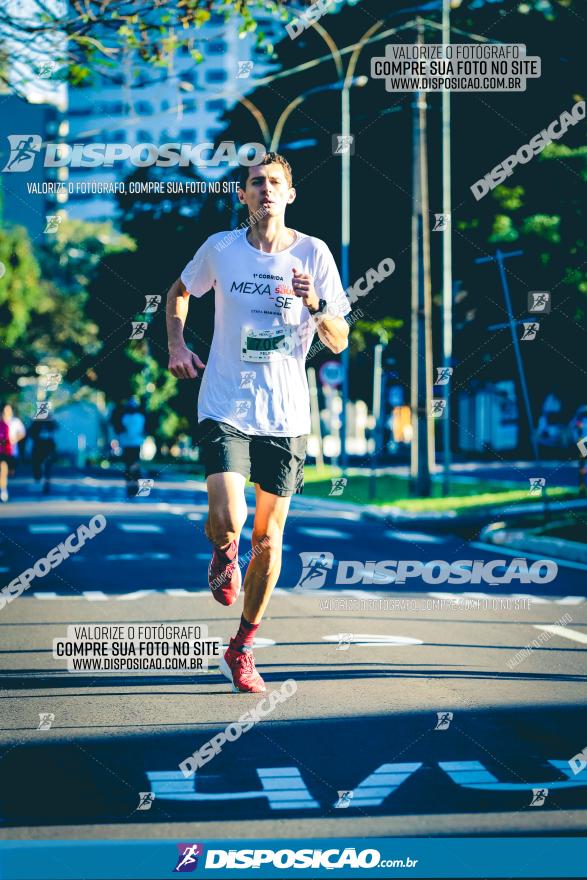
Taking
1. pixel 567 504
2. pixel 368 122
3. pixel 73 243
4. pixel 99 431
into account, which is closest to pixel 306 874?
pixel 567 504

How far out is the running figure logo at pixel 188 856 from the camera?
393 centimetres

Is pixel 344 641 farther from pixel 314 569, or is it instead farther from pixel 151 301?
pixel 151 301

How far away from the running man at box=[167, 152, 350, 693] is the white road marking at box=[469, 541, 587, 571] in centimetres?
809

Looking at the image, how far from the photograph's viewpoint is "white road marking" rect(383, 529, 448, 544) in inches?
717

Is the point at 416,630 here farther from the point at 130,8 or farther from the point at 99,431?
the point at 99,431

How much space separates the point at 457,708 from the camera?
664 centimetres

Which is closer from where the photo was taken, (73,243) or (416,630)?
(416,630)

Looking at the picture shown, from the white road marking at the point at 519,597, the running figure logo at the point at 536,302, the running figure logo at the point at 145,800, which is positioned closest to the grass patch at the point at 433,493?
the running figure logo at the point at 536,302

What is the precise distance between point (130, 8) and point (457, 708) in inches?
330

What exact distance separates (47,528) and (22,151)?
7.66 m

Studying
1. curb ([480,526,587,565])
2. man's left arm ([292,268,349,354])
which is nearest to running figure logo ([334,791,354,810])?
man's left arm ([292,268,349,354])

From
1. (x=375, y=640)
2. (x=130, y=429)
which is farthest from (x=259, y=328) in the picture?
(x=130, y=429)

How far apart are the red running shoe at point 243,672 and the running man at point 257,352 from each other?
1.10ft

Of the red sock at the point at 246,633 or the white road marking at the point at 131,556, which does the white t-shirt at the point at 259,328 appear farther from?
the white road marking at the point at 131,556
